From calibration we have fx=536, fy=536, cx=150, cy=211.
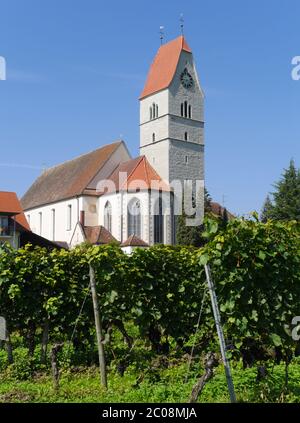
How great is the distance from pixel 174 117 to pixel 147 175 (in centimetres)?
869

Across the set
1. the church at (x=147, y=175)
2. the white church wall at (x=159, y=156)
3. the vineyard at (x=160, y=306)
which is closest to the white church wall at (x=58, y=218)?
the church at (x=147, y=175)

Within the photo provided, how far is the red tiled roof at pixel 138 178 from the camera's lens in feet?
160

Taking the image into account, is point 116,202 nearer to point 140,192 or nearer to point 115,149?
point 140,192

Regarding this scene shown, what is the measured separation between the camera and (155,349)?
35.6 feet

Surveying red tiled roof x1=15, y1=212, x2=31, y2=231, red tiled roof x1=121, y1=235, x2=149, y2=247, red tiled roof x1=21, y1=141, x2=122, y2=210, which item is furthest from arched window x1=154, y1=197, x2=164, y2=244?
red tiled roof x1=15, y1=212, x2=31, y2=231

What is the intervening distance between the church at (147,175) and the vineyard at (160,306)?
117ft

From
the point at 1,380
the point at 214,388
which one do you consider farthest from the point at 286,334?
the point at 1,380

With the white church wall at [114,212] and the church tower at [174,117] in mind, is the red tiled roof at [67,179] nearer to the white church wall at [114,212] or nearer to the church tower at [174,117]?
the white church wall at [114,212]

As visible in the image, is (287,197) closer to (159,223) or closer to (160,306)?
(159,223)

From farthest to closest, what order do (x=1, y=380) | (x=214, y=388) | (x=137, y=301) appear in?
(x=137, y=301) < (x=1, y=380) < (x=214, y=388)

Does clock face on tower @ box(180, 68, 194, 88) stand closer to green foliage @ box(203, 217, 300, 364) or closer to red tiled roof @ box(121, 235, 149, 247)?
red tiled roof @ box(121, 235, 149, 247)

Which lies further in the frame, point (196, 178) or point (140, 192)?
point (196, 178)

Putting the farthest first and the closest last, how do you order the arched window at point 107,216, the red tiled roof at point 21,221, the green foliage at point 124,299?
1. the arched window at point 107,216
2. the red tiled roof at point 21,221
3. the green foliage at point 124,299

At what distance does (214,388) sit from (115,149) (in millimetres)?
48201
